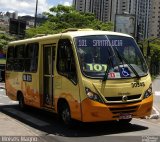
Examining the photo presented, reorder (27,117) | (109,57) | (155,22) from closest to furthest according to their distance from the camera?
(109,57)
(27,117)
(155,22)

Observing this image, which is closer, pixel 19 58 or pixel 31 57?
pixel 31 57

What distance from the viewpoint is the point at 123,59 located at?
12.1m

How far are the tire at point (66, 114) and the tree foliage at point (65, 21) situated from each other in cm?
3519

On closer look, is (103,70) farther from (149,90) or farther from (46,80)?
(46,80)

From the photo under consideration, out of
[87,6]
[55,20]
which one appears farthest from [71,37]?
[87,6]

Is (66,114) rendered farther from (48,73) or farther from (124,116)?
(48,73)

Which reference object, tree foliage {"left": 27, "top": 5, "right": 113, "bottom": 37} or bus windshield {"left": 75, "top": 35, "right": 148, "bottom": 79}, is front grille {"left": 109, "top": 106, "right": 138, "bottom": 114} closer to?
bus windshield {"left": 75, "top": 35, "right": 148, "bottom": 79}

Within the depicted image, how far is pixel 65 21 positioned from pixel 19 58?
32.4m

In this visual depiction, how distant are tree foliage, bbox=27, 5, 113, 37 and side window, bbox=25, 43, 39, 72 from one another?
32.0m

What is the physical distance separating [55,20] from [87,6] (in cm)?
2434

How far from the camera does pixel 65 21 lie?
48781 millimetres

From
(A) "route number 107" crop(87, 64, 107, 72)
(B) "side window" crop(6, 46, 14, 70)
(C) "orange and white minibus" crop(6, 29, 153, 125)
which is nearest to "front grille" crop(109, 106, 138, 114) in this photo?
(C) "orange and white minibus" crop(6, 29, 153, 125)

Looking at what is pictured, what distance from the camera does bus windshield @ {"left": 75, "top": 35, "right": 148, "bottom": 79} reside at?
463 inches

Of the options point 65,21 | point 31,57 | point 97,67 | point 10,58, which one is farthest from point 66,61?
point 65,21
